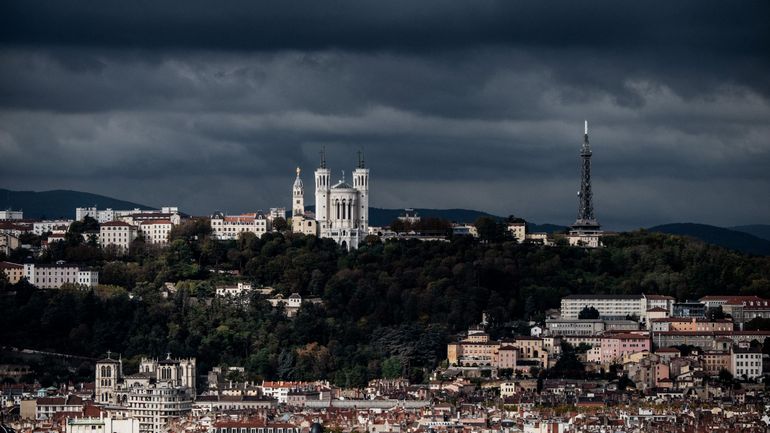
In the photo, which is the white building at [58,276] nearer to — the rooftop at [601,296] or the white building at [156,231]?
the white building at [156,231]

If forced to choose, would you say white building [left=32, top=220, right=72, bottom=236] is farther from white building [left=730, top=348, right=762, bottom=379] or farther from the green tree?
white building [left=730, top=348, right=762, bottom=379]

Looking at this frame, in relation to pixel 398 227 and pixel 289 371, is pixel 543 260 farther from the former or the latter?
pixel 289 371

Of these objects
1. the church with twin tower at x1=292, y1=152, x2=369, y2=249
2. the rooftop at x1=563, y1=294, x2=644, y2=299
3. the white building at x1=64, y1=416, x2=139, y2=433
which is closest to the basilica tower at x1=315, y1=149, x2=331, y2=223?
the church with twin tower at x1=292, y1=152, x2=369, y2=249

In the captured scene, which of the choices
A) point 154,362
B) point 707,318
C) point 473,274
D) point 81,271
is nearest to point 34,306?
point 81,271

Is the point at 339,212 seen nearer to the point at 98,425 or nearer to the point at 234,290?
the point at 234,290

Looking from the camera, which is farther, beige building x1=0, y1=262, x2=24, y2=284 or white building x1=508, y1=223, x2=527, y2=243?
white building x1=508, y1=223, x2=527, y2=243

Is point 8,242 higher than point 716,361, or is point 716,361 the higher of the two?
point 8,242

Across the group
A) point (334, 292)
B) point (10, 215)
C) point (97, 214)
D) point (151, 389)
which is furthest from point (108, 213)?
point (151, 389)
